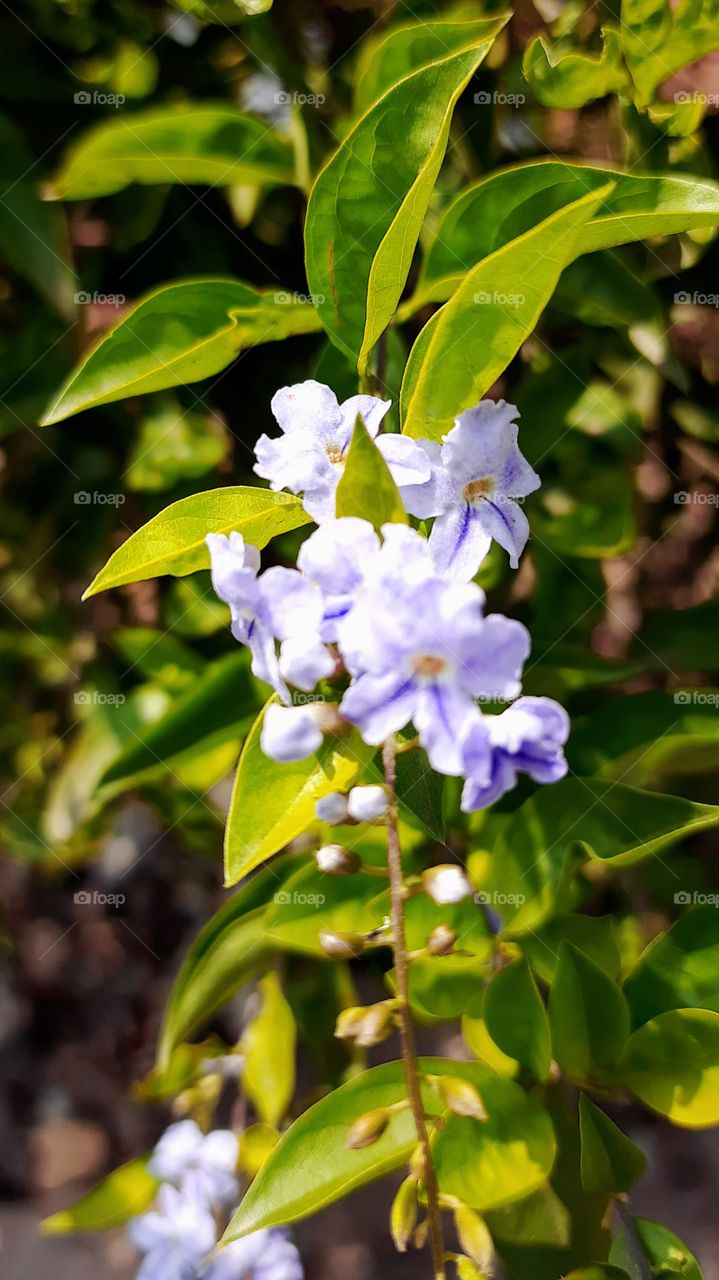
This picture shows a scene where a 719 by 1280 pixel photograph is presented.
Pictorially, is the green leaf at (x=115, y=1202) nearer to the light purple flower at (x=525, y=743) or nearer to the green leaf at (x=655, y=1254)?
the green leaf at (x=655, y=1254)

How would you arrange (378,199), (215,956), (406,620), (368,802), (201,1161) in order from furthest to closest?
(201,1161) → (215,956) → (378,199) → (368,802) → (406,620)

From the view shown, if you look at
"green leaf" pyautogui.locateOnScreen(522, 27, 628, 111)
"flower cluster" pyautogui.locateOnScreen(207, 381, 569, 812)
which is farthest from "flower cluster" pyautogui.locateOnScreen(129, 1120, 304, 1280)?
"green leaf" pyautogui.locateOnScreen(522, 27, 628, 111)

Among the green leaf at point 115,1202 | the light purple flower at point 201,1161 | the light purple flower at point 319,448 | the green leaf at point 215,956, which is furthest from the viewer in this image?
the green leaf at point 115,1202

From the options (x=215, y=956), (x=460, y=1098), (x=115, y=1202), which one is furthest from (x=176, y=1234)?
(x=460, y=1098)

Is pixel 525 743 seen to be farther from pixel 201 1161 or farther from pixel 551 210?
pixel 201 1161

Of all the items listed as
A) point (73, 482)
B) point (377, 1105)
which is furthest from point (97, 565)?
point (377, 1105)

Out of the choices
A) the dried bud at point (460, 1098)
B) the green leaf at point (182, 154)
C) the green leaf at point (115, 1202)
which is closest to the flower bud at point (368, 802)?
the dried bud at point (460, 1098)
